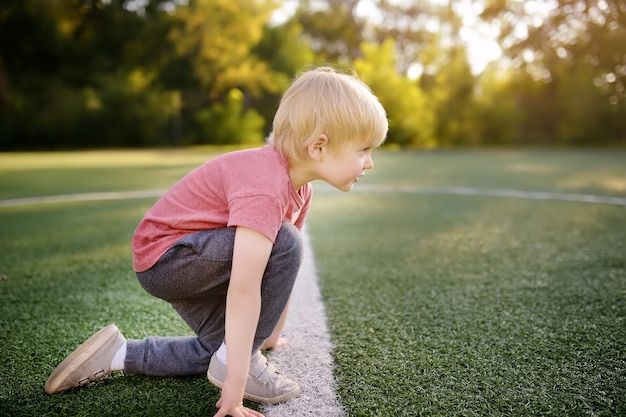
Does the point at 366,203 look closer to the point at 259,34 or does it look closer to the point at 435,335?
the point at 435,335

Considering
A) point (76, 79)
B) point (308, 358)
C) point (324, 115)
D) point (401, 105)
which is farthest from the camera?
point (76, 79)

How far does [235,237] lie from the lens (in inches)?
54.2

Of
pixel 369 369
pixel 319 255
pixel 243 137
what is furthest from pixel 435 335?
pixel 243 137

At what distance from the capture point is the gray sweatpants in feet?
4.86

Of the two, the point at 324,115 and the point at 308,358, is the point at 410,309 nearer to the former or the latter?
the point at 308,358

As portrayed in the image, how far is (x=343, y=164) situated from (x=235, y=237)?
1.19 ft

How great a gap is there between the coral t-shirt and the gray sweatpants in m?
0.04

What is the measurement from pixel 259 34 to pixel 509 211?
18459mm

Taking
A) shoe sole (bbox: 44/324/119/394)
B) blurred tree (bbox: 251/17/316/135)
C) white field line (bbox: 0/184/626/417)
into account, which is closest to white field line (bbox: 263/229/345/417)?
white field line (bbox: 0/184/626/417)

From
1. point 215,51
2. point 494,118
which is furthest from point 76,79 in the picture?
point 494,118

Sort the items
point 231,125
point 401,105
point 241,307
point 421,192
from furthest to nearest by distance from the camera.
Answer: point 231,125, point 401,105, point 421,192, point 241,307

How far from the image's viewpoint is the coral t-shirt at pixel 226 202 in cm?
135

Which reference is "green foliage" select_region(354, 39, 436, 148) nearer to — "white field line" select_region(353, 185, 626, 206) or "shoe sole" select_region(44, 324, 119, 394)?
"white field line" select_region(353, 185, 626, 206)

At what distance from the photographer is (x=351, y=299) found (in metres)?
2.29
